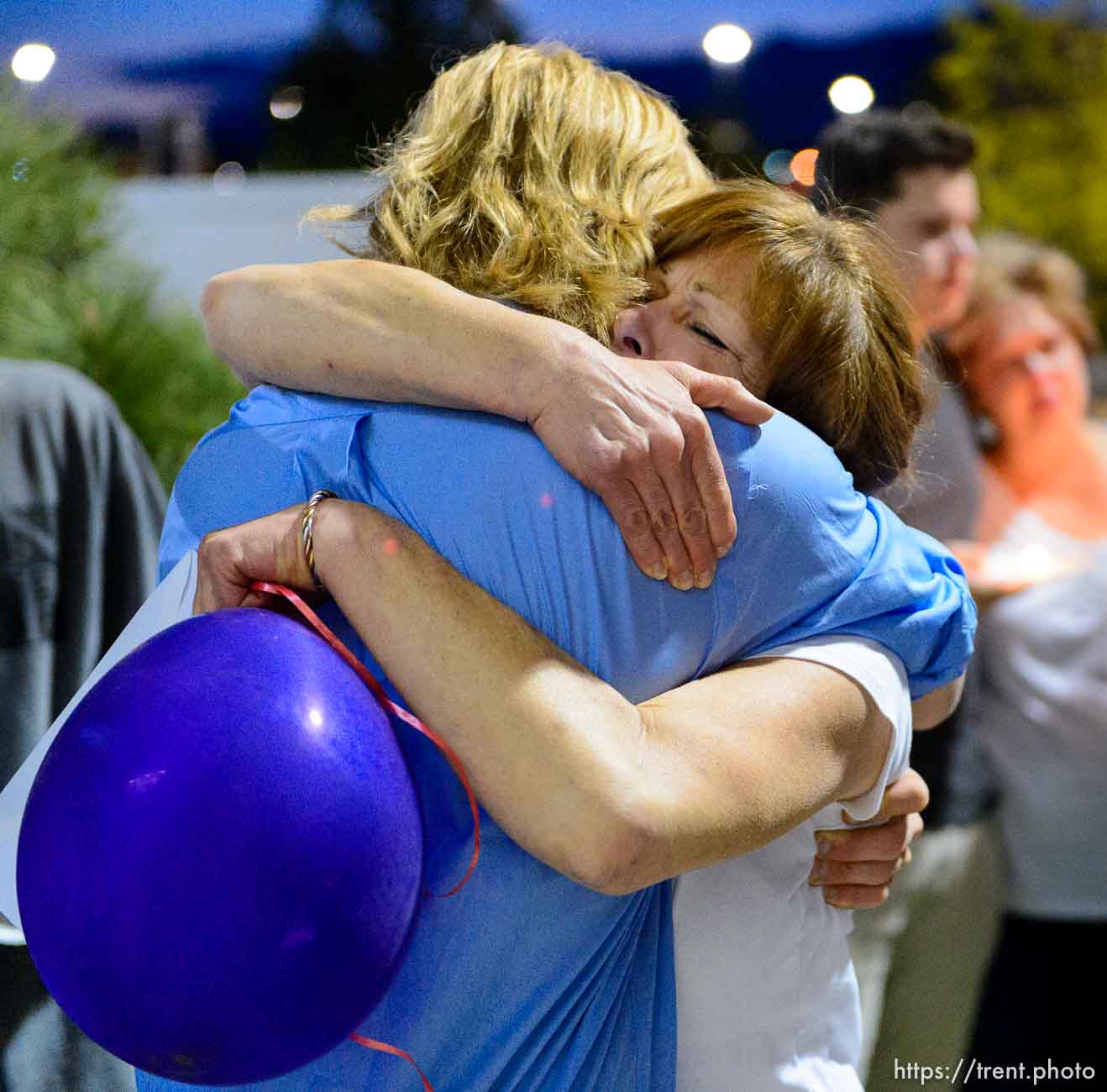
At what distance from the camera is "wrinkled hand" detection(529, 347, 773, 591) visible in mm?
814

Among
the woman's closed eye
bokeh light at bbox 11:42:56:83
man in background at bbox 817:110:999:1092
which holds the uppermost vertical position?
the woman's closed eye

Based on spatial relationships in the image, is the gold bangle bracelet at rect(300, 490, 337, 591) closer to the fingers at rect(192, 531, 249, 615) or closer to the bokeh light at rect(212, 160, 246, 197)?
the fingers at rect(192, 531, 249, 615)

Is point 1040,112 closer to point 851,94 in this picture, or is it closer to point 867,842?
point 851,94

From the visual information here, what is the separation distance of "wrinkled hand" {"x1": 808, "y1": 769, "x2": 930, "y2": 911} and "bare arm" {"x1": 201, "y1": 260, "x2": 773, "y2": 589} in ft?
1.22

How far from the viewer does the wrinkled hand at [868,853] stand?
3.56 ft

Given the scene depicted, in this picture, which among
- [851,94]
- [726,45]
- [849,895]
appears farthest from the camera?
[851,94]

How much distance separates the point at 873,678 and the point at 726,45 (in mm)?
2156

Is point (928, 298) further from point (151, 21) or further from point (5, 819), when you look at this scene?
point (5, 819)

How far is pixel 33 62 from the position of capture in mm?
1994

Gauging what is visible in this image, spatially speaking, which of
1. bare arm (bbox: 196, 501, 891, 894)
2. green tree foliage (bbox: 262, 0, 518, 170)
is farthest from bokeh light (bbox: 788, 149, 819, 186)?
bare arm (bbox: 196, 501, 891, 894)

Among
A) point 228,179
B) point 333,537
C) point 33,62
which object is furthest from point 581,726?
point 228,179

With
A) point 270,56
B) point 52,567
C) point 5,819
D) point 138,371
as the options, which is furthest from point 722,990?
point 270,56

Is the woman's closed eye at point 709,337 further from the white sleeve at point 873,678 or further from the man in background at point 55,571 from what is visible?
the man in background at point 55,571

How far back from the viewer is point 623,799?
2.54 ft
